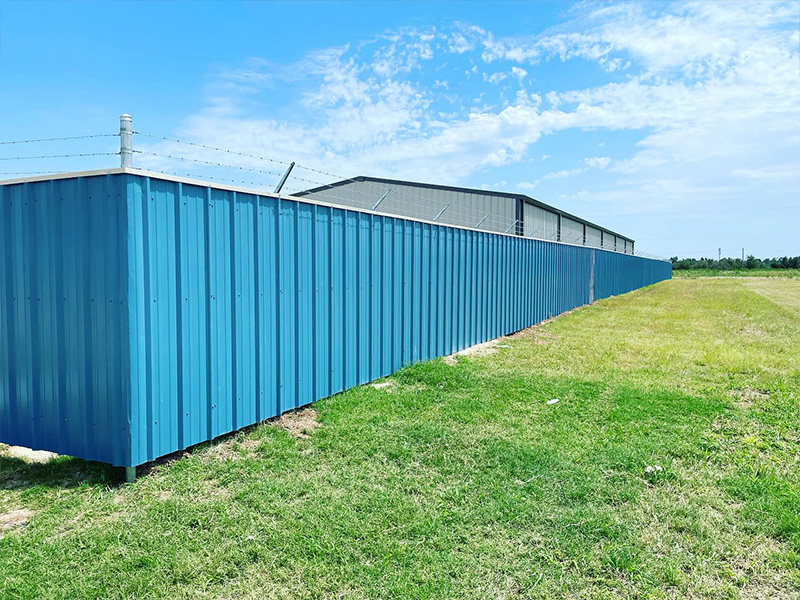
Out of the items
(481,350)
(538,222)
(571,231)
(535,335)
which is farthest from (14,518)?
(571,231)

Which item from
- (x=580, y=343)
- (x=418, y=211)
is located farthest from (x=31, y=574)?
(x=418, y=211)

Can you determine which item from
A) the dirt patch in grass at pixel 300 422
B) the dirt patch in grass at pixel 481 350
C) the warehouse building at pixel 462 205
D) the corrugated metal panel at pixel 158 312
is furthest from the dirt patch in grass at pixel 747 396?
the warehouse building at pixel 462 205

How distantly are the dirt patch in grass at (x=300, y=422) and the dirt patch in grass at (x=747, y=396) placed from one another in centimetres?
517

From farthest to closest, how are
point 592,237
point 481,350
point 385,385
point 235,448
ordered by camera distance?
1. point 592,237
2. point 481,350
3. point 385,385
4. point 235,448

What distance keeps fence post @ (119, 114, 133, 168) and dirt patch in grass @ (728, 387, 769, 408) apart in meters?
7.15

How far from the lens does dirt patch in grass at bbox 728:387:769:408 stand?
677 centimetres

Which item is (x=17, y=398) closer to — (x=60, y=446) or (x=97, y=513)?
(x=60, y=446)

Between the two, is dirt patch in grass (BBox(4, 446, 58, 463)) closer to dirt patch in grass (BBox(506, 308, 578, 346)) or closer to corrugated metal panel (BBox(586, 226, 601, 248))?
dirt patch in grass (BBox(506, 308, 578, 346))

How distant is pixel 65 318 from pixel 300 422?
8.14ft

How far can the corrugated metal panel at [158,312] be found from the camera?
4355 mm

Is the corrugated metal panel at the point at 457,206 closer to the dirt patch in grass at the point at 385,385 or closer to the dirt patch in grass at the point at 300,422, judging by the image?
the dirt patch in grass at the point at 385,385

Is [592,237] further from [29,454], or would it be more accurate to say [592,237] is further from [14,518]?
[14,518]

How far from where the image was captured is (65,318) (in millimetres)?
4617

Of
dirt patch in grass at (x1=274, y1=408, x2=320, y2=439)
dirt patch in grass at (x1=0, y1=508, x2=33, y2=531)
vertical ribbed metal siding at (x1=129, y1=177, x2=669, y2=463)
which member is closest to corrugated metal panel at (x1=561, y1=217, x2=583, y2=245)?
vertical ribbed metal siding at (x1=129, y1=177, x2=669, y2=463)
